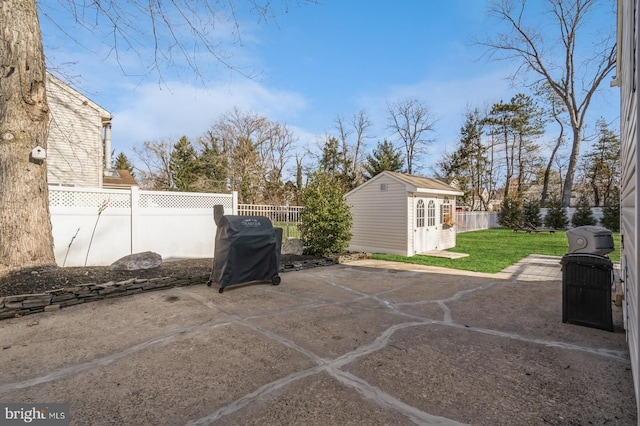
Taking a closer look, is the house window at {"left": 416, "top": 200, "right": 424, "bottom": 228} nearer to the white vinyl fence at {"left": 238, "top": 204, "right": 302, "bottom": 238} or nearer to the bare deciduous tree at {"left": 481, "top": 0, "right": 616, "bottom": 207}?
the white vinyl fence at {"left": 238, "top": 204, "right": 302, "bottom": 238}

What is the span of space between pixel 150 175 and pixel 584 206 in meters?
32.5

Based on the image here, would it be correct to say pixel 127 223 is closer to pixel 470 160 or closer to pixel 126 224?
pixel 126 224

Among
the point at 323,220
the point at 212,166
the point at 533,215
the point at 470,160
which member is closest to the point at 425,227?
the point at 323,220

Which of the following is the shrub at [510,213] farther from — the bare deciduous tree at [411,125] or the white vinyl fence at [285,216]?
the white vinyl fence at [285,216]

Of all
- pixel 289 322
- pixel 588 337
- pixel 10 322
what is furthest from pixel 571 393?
pixel 10 322

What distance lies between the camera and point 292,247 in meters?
8.59

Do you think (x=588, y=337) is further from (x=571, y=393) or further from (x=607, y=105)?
(x=607, y=105)

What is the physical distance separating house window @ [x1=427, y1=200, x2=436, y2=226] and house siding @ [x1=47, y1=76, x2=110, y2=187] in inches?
468

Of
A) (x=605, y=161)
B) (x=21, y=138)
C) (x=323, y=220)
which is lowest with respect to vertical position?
(x=323, y=220)

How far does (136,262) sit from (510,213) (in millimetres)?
22431

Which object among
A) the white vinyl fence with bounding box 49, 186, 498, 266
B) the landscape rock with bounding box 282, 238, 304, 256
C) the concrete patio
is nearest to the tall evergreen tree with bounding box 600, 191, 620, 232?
the concrete patio

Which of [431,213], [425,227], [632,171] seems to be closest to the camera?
[632,171]

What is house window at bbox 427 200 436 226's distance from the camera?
10.3 metres

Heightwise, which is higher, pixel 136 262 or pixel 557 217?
pixel 557 217
